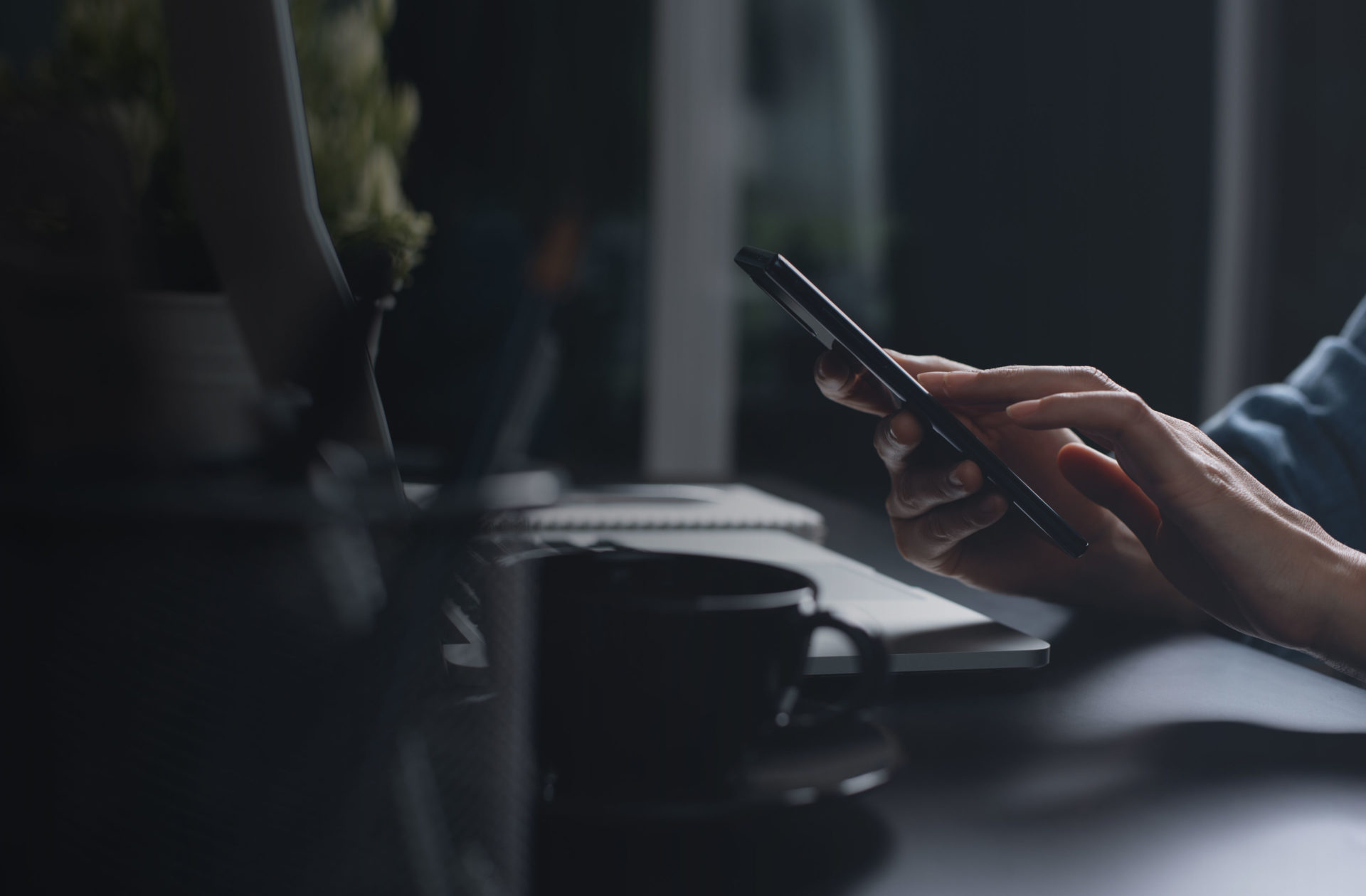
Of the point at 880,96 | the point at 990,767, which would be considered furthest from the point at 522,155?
the point at 990,767

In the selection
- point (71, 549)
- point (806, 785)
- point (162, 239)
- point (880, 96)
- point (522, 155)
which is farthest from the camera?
point (880, 96)

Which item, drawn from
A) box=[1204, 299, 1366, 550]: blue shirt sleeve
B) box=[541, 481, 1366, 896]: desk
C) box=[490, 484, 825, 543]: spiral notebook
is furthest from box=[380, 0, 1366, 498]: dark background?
box=[541, 481, 1366, 896]: desk

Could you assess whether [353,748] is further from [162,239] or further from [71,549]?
[162,239]

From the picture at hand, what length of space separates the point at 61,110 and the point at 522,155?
196cm

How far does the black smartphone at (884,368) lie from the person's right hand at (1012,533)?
11 centimetres

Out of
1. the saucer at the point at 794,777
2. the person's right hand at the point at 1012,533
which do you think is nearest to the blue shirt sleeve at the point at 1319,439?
the person's right hand at the point at 1012,533

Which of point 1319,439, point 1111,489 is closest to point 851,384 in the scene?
point 1111,489

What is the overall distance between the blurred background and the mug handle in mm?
→ 1912

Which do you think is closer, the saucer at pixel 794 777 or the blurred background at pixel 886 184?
the saucer at pixel 794 777

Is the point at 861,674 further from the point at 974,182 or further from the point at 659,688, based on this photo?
the point at 974,182

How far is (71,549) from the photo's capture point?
0.18 meters

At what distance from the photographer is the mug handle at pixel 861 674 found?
0.98 feet

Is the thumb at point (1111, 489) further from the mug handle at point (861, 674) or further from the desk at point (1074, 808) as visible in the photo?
the mug handle at point (861, 674)

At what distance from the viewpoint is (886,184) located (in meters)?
2.45
